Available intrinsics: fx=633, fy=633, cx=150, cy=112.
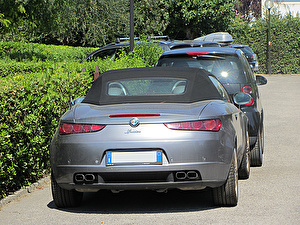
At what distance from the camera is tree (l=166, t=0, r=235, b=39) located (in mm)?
41656

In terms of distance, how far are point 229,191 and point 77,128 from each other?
1.60m

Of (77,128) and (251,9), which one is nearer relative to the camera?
(77,128)

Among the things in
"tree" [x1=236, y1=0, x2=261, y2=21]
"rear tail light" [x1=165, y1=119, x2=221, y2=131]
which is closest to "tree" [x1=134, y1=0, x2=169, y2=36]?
"tree" [x1=236, y1=0, x2=261, y2=21]

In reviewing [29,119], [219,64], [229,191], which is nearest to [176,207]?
[229,191]

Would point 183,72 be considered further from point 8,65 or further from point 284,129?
point 8,65

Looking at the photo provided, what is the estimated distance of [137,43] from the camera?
56.5 ft

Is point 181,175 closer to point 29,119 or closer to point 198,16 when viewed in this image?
point 29,119

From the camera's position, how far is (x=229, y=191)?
20.2 feet

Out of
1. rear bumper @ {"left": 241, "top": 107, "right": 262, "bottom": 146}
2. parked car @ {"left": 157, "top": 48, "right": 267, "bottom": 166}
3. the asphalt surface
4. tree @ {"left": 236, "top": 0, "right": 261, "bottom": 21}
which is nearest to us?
the asphalt surface

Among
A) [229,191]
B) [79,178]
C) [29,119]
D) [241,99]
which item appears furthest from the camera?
[241,99]

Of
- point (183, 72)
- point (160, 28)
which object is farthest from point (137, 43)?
point (160, 28)

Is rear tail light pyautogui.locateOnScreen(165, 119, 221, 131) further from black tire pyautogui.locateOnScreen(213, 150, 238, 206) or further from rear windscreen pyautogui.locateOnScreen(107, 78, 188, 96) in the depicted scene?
rear windscreen pyautogui.locateOnScreen(107, 78, 188, 96)

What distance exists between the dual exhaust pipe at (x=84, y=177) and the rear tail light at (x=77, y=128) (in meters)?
0.40

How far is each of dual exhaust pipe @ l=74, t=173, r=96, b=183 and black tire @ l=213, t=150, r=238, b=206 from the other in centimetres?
123
